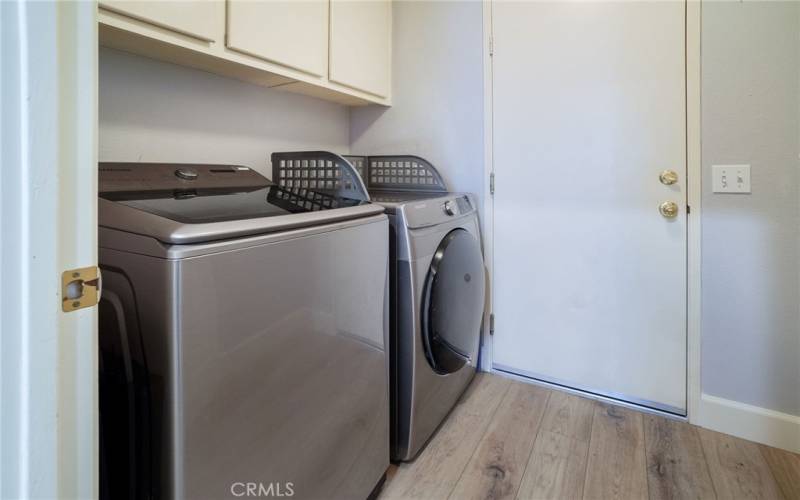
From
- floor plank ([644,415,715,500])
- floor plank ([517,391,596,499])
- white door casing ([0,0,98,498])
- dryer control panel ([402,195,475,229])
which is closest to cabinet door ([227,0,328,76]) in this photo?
dryer control panel ([402,195,475,229])

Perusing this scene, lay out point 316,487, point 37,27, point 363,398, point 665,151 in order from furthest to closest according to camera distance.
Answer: point 665,151 → point 363,398 → point 316,487 → point 37,27

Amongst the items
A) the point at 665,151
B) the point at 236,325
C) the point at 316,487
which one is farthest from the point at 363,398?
the point at 665,151

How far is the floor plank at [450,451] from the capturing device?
137 cm

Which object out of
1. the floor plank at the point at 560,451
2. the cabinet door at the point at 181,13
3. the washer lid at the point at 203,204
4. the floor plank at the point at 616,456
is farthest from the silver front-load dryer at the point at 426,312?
the cabinet door at the point at 181,13

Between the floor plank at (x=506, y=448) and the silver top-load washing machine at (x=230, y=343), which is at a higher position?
the silver top-load washing machine at (x=230, y=343)

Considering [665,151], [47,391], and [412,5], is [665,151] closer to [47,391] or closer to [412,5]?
[412,5]

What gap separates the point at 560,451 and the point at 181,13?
1962mm

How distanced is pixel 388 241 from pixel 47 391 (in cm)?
93

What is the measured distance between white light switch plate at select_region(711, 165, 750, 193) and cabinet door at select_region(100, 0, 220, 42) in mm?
1880

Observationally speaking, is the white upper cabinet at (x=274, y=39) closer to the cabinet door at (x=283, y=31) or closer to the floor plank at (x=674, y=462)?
the cabinet door at (x=283, y=31)

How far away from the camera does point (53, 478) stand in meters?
0.47

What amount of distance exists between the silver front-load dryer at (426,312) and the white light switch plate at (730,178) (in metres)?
0.97

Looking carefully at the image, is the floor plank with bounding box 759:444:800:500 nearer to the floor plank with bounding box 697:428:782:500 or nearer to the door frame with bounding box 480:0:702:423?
the floor plank with bounding box 697:428:782:500

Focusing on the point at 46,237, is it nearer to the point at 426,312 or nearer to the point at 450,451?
the point at 426,312
